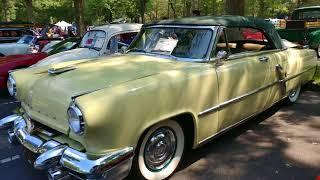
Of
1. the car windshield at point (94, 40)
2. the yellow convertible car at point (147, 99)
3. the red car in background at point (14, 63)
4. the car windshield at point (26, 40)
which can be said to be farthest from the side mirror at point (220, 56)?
the car windshield at point (26, 40)

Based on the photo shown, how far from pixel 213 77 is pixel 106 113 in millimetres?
1476

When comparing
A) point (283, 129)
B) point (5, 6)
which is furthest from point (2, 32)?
point (5, 6)

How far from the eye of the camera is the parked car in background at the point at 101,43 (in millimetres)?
7934

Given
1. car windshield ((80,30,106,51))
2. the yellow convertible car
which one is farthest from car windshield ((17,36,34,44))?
the yellow convertible car

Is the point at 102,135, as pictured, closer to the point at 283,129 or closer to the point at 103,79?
the point at 103,79

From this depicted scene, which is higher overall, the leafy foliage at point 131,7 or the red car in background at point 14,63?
the leafy foliage at point 131,7

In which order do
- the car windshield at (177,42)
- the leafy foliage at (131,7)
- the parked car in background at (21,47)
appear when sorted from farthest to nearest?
the leafy foliage at (131,7) → the parked car in background at (21,47) → the car windshield at (177,42)

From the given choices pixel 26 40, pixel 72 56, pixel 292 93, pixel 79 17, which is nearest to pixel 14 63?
pixel 72 56

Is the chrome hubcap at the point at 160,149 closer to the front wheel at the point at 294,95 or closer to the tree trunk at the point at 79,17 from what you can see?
the front wheel at the point at 294,95

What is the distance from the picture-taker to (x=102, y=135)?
3.17m

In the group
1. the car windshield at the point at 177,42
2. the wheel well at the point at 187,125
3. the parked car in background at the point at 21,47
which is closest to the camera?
the wheel well at the point at 187,125

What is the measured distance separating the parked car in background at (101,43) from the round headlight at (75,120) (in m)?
4.57

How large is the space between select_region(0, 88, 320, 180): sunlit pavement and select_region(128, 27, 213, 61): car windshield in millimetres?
1172

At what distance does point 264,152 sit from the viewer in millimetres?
4633
